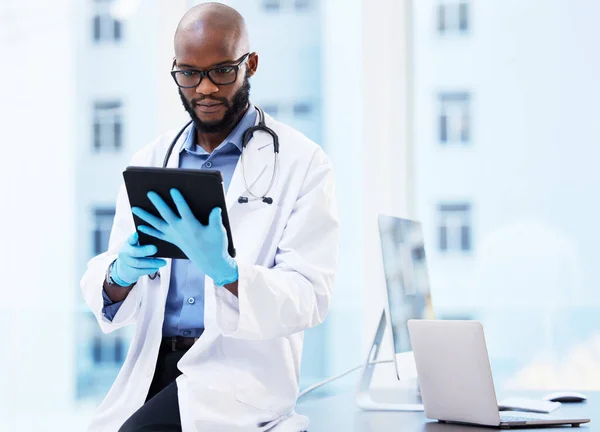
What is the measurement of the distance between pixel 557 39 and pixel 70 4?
192 cm

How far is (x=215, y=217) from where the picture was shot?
48.5 inches

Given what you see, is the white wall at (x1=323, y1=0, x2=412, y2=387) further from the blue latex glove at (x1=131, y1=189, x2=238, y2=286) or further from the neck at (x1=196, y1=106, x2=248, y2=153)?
the blue latex glove at (x1=131, y1=189, x2=238, y2=286)

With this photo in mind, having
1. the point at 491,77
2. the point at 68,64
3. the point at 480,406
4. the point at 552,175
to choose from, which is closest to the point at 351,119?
the point at 491,77

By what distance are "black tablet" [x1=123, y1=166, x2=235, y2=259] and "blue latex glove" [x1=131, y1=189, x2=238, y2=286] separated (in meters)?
0.01

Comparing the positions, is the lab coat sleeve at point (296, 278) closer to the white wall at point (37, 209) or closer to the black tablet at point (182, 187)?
the black tablet at point (182, 187)

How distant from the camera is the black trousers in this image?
1.35 m

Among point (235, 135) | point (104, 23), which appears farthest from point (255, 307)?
point (104, 23)

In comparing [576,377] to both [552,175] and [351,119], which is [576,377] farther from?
[351,119]

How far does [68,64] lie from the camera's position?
299cm

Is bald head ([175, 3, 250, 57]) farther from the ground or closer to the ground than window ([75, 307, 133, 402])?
farther from the ground

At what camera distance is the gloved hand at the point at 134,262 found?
134cm

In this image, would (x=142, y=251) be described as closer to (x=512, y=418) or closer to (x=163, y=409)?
(x=163, y=409)

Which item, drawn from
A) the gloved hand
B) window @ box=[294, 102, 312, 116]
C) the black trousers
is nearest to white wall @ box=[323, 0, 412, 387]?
window @ box=[294, 102, 312, 116]

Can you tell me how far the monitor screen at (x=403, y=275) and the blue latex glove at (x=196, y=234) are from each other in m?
0.52
